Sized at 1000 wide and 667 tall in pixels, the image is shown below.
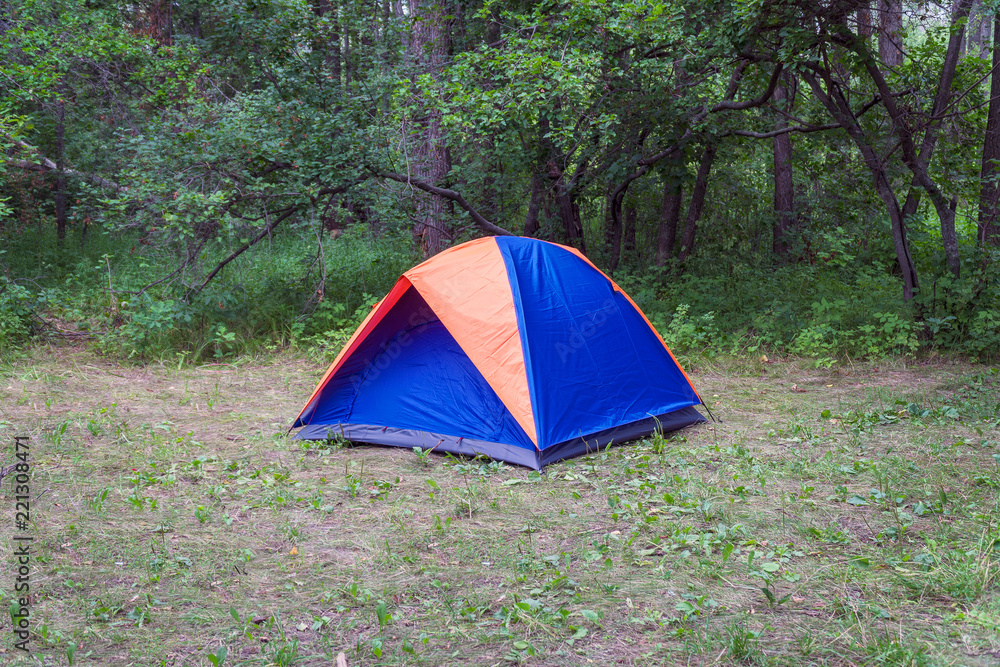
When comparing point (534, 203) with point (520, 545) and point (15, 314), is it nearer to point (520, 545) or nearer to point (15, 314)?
point (15, 314)

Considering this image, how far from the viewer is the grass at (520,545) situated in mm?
2879

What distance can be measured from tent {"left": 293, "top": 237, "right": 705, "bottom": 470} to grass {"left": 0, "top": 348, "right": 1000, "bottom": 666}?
219mm

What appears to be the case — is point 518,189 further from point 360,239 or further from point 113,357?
point 113,357

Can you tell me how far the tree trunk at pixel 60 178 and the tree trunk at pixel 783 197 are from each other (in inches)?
407

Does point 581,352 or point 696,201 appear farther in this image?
point 696,201

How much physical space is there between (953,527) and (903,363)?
4216 millimetres

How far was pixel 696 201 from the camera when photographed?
10.3m

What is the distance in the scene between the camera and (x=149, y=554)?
3660 millimetres

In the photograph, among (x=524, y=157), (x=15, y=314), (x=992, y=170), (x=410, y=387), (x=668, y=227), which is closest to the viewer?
(x=410, y=387)

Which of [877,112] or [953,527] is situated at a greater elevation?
[877,112]

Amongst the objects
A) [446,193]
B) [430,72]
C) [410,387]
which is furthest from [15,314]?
[430,72]

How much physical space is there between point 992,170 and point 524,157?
5188 millimetres

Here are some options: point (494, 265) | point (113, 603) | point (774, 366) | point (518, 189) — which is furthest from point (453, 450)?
point (518, 189)

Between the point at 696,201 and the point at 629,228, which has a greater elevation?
the point at 696,201
